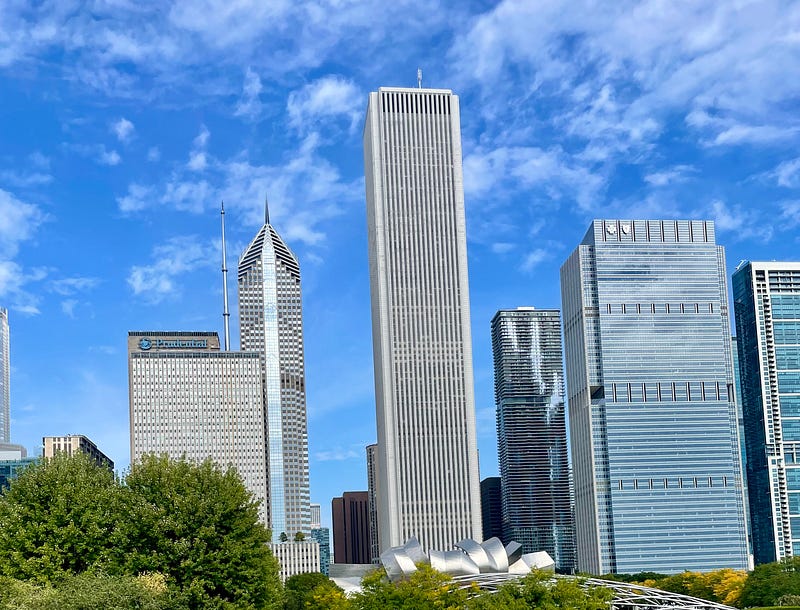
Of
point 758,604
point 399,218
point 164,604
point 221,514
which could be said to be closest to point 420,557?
point 221,514

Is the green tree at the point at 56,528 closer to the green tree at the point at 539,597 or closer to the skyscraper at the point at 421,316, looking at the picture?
the green tree at the point at 539,597

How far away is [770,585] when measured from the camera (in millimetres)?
142125

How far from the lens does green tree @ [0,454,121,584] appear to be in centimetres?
7462

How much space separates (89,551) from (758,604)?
3798 inches

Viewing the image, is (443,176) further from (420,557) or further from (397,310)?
(420,557)

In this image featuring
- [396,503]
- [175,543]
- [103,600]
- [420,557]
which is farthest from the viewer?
[396,503]

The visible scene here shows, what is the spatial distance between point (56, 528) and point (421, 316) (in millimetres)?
120327

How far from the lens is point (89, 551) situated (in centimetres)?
7594

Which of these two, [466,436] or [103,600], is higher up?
[466,436]

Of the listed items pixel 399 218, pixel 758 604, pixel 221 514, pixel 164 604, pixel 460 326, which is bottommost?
pixel 758 604

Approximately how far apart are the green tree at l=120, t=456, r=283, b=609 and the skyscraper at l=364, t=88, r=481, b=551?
108035 mm

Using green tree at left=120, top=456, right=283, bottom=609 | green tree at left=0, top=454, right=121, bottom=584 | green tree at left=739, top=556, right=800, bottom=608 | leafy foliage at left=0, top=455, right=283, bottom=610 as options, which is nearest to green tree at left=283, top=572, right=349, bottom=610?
green tree at left=120, top=456, right=283, bottom=609

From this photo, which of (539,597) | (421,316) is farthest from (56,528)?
(421,316)

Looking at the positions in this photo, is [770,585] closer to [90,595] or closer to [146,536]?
[146,536]
